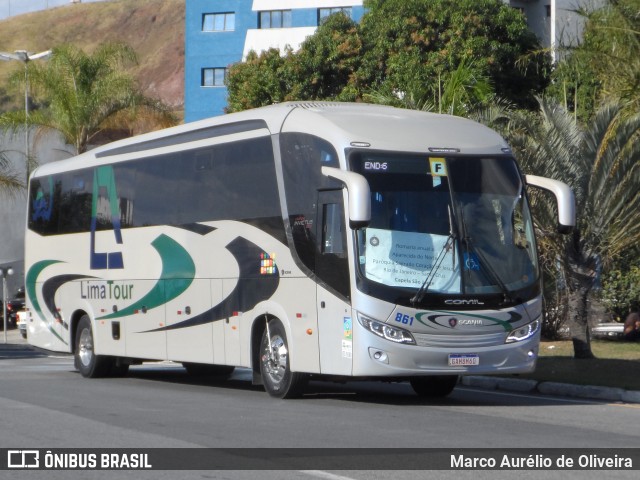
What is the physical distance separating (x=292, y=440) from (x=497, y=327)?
4116 millimetres

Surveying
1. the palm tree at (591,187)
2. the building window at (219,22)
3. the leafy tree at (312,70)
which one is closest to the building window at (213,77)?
the building window at (219,22)

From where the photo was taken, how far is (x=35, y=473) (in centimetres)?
984

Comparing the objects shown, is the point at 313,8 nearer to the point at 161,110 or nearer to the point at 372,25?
the point at 372,25

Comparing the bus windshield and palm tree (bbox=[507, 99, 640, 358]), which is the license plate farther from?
palm tree (bbox=[507, 99, 640, 358])

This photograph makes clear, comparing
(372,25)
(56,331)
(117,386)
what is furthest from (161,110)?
(117,386)

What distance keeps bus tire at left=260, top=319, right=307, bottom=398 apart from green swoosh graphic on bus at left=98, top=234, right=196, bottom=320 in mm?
2405

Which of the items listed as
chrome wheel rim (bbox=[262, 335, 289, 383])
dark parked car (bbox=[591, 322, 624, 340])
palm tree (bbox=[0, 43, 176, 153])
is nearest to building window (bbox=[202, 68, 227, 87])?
palm tree (bbox=[0, 43, 176, 153])

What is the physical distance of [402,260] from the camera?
1459 centimetres

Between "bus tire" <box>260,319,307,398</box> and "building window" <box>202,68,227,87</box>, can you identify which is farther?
"building window" <box>202,68,227,87</box>

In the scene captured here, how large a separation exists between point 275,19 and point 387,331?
51.5 m

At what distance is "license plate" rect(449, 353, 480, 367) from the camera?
14641mm

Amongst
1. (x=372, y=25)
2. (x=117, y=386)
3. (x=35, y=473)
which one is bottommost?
(x=117, y=386)

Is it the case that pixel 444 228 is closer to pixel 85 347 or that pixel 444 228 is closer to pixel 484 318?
pixel 484 318

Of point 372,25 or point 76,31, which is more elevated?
point 76,31
